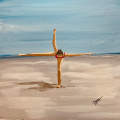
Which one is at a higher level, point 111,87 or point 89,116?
point 111,87

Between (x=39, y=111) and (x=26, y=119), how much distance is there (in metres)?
1.38

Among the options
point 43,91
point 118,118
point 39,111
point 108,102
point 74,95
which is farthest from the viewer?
point 43,91

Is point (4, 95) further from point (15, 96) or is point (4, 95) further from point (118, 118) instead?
point (118, 118)

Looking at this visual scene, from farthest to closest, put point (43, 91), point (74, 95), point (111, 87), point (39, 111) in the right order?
point (111, 87) < point (43, 91) < point (74, 95) < point (39, 111)

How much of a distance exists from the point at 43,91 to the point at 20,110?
167 inches

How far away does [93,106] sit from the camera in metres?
15.3

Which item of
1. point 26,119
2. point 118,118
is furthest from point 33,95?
point 118,118

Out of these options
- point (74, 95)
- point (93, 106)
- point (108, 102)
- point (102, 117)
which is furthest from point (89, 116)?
point (74, 95)

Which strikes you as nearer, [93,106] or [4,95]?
[93,106]

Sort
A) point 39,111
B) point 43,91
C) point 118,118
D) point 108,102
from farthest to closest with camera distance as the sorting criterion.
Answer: point 43,91 → point 108,102 → point 39,111 → point 118,118

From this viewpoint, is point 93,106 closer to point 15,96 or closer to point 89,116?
point 89,116

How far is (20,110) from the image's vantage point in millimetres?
14875

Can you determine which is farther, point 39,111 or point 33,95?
point 33,95

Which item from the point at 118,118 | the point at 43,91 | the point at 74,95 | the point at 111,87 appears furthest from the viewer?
the point at 111,87
